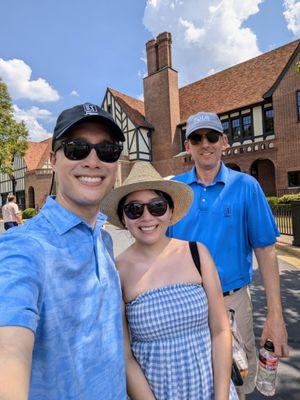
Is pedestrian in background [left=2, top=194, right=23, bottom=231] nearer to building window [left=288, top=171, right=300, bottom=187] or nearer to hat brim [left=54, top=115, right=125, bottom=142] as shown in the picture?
hat brim [left=54, top=115, right=125, bottom=142]

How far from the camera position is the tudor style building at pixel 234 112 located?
19.2 m

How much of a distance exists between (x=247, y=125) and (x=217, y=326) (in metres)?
22.0

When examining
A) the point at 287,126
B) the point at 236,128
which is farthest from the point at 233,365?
the point at 236,128

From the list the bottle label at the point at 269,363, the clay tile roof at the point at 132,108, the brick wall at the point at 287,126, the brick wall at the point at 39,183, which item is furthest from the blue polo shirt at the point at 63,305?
the brick wall at the point at 39,183

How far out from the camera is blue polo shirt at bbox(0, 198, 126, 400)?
927 millimetres

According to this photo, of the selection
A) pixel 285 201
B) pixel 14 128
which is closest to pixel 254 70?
pixel 285 201

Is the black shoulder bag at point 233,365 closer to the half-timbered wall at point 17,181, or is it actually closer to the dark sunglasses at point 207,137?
the dark sunglasses at point 207,137

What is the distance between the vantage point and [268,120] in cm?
2077

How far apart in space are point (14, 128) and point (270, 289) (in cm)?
2712

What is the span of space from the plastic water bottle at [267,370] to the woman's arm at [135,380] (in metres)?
1.04

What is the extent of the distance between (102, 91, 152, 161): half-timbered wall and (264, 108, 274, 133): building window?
1044 cm

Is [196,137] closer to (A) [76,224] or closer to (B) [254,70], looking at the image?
(A) [76,224]

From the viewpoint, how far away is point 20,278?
3.02 feet

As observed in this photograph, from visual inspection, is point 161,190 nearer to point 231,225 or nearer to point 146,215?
point 146,215
